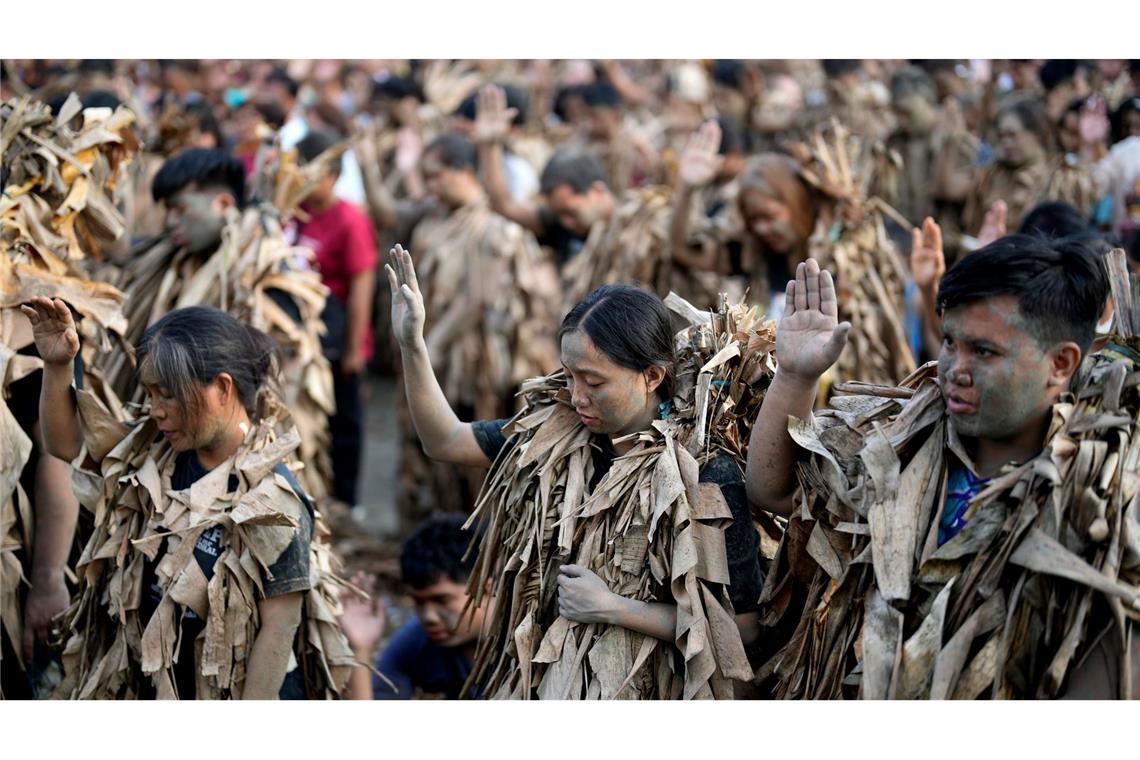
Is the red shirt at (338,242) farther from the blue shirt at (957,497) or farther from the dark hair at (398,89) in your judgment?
the blue shirt at (957,497)

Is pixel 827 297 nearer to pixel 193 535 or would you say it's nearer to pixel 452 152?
pixel 193 535

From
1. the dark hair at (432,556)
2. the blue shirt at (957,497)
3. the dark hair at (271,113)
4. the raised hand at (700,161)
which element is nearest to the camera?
the blue shirt at (957,497)

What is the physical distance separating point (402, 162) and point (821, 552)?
8729mm

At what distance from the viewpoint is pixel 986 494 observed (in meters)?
3.05

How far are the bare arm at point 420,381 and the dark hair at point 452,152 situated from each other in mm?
4536

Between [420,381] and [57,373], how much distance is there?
102 cm

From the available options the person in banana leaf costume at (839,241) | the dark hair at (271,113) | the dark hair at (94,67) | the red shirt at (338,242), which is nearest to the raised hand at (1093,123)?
the person in banana leaf costume at (839,241)

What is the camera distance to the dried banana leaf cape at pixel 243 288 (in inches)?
226

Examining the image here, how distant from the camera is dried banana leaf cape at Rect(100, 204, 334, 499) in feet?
18.9

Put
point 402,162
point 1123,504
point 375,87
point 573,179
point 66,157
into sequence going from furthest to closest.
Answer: point 375,87 < point 402,162 < point 573,179 < point 66,157 < point 1123,504

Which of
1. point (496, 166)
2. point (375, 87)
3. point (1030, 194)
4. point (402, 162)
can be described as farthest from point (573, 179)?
point (375, 87)

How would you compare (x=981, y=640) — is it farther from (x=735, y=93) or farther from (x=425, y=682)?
(x=735, y=93)

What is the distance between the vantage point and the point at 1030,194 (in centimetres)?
839

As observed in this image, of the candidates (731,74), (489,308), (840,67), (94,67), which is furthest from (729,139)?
(94,67)
